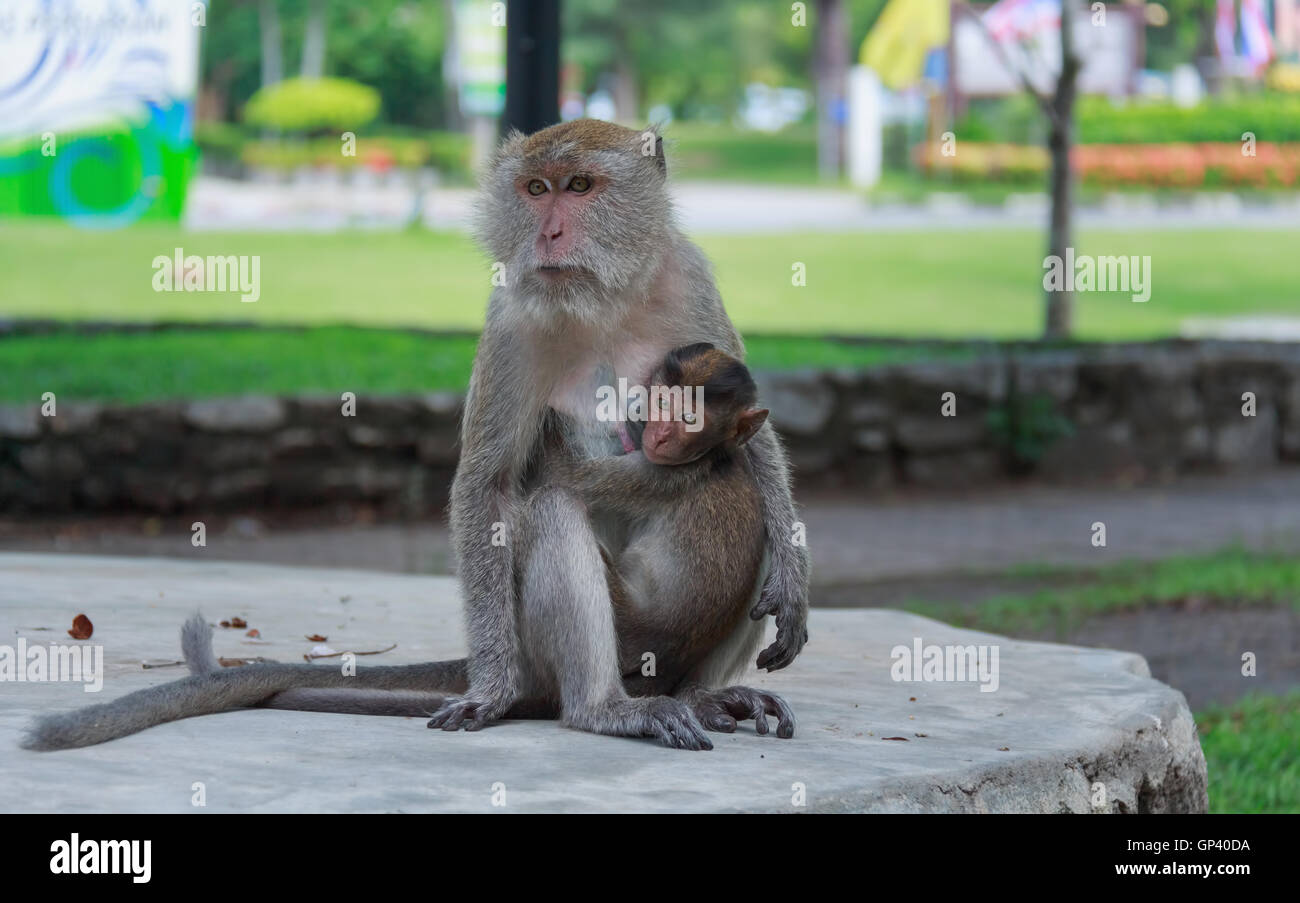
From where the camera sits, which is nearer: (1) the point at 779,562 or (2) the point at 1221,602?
(1) the point at 779,562

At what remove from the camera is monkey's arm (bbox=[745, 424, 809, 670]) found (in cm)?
397

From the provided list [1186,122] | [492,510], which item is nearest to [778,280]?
[492,510]

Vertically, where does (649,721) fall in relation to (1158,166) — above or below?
below

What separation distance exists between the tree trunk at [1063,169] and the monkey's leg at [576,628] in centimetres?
896

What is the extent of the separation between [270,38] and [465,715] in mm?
46166

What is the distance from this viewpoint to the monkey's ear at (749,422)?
3918 mm

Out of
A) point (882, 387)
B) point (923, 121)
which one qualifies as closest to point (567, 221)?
point (882, 387)

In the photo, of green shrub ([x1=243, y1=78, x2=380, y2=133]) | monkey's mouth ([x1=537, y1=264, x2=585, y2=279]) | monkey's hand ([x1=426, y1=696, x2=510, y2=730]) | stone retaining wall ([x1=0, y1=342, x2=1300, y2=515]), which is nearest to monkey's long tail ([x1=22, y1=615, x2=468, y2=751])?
monkey's hand ([x1=426, y1=696, x2=510, y2=730])

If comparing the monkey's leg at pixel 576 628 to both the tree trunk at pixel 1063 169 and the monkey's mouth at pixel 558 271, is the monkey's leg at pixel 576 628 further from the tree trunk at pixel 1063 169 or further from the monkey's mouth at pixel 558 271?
the tree trunk at pixel 1063 169

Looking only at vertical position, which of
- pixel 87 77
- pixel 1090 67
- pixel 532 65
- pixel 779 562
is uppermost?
pixel 1090 67

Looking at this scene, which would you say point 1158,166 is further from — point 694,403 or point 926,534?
point 694,403

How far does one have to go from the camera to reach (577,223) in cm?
384

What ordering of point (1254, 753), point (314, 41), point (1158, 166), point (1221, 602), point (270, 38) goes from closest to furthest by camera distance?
point (1254, 753), point (1221, 602), point (1158, 166), point (314, 41), point (270, 38)

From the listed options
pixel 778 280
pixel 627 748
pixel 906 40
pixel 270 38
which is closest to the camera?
pixel 627 748
